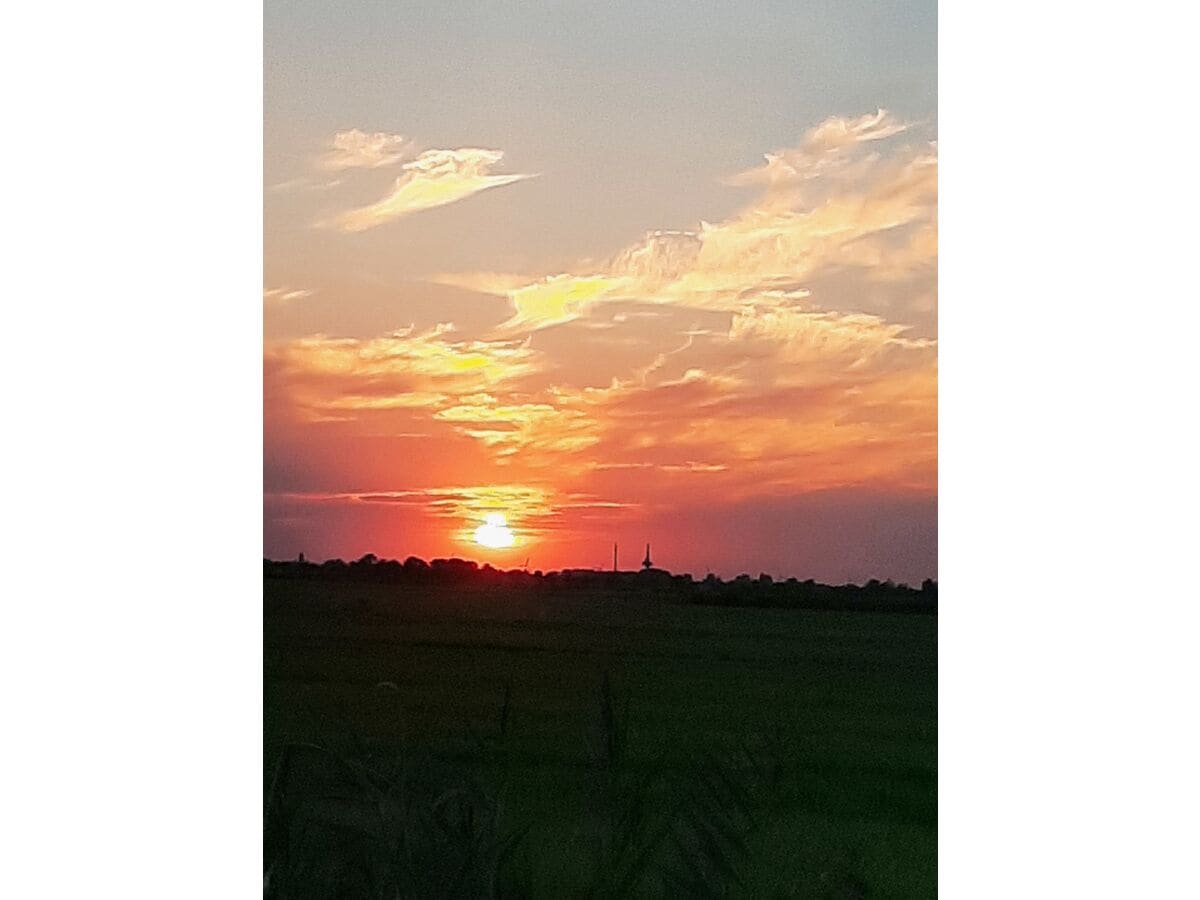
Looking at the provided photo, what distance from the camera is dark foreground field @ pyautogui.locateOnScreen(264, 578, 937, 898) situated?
3.47m

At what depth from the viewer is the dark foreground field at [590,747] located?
3.47 m

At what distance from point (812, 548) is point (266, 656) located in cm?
146

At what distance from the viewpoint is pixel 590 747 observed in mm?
3533

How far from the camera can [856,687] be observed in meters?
3.51

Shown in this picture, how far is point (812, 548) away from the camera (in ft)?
11.7
